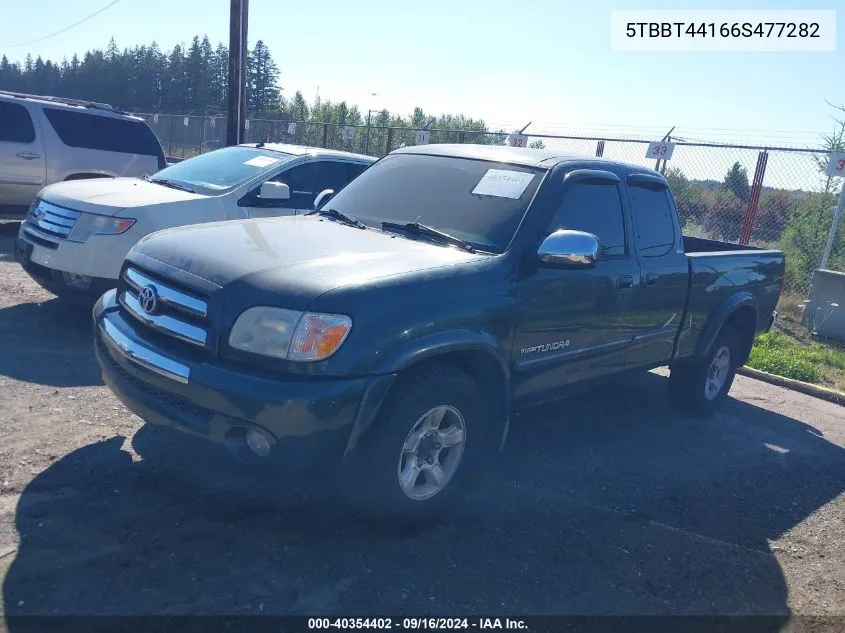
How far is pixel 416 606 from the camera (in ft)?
10.5

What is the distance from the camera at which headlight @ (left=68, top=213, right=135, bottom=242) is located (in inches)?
245

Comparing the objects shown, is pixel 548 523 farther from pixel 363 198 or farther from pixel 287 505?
pixel 363 198

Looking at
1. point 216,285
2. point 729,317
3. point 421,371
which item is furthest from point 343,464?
point 729,317

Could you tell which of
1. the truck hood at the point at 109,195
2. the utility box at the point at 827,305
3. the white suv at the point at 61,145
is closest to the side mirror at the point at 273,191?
the truck hood at the point at 109,195

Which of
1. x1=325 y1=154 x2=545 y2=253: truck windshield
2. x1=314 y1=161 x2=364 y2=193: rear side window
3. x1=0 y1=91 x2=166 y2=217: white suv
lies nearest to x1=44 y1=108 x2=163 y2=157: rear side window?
x1=0 y1=91 x2=166 y2=217: white suv

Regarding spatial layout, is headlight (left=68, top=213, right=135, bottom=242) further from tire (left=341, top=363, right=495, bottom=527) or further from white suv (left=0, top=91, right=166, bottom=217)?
white suv (left=0, top=91, right=166, bottom=217)

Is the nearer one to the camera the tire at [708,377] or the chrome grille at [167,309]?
the chrome grille at [167,309]

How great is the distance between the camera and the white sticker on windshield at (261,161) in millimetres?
7531

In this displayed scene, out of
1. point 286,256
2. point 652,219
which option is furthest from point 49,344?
point 652,219

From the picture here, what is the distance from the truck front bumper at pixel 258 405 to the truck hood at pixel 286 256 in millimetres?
359

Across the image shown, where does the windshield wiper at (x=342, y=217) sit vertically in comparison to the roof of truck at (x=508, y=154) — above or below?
below

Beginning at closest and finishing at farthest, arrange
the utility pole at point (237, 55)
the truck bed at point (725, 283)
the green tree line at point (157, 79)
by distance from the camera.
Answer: the truck bed at point (725, 283), the utility pole at point (237, 55), the green tree line at point (157, 79)

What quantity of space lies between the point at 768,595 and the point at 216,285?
315 centimetres

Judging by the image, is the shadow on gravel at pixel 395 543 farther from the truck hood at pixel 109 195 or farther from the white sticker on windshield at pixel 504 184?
the truck hood at pixel 109 195
